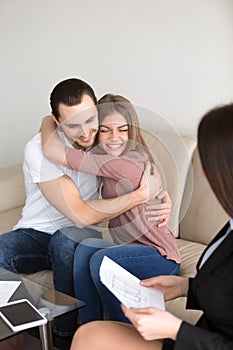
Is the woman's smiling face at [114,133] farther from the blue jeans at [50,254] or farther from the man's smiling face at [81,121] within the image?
the blue jeans at [50,254]

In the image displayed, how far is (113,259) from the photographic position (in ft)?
5.99

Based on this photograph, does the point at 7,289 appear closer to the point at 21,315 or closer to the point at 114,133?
the point at 21,315

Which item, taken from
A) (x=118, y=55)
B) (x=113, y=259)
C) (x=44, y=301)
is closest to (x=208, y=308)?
(x=113, y=259)

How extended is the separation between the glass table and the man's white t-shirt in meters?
0.28

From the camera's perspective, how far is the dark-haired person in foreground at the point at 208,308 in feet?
3.84

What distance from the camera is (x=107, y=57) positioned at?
2859mm

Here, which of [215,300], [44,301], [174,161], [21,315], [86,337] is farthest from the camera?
[174,161]

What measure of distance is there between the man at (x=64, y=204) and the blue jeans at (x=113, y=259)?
0.06m

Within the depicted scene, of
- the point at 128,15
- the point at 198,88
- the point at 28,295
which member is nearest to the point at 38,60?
the point at 128,15

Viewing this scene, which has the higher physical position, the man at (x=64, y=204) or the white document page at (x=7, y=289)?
the man at (x=64, y=204)

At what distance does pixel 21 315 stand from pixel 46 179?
1.71 ft

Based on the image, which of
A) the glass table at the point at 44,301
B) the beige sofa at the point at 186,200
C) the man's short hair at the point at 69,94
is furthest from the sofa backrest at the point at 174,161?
the glass table at the point at 44,301

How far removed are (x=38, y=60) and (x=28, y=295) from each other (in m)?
1.75

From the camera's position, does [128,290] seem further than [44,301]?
No
